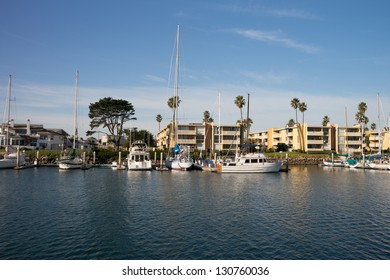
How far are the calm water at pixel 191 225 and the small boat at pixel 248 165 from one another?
27.5 meters

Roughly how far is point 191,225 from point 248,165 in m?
44.0

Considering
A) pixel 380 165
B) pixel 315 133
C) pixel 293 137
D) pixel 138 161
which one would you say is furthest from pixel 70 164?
pixel 315 133

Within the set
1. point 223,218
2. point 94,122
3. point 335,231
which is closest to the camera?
point 335,231

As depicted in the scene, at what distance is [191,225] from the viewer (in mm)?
22203

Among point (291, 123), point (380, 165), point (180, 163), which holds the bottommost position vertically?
point (380, 165)

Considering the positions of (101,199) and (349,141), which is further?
(349,141)

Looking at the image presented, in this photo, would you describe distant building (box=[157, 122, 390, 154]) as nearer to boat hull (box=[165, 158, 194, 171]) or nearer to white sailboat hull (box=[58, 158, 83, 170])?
boat hull (box=[165, 158, 194, 171])

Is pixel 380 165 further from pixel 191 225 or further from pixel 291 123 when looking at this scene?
pixel 191 225

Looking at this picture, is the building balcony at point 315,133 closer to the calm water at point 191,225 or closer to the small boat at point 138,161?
the small boat at point 138,161

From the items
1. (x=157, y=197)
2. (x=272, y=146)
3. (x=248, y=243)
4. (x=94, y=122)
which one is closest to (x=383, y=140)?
(x=272, y=146)

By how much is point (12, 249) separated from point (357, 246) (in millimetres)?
18976
